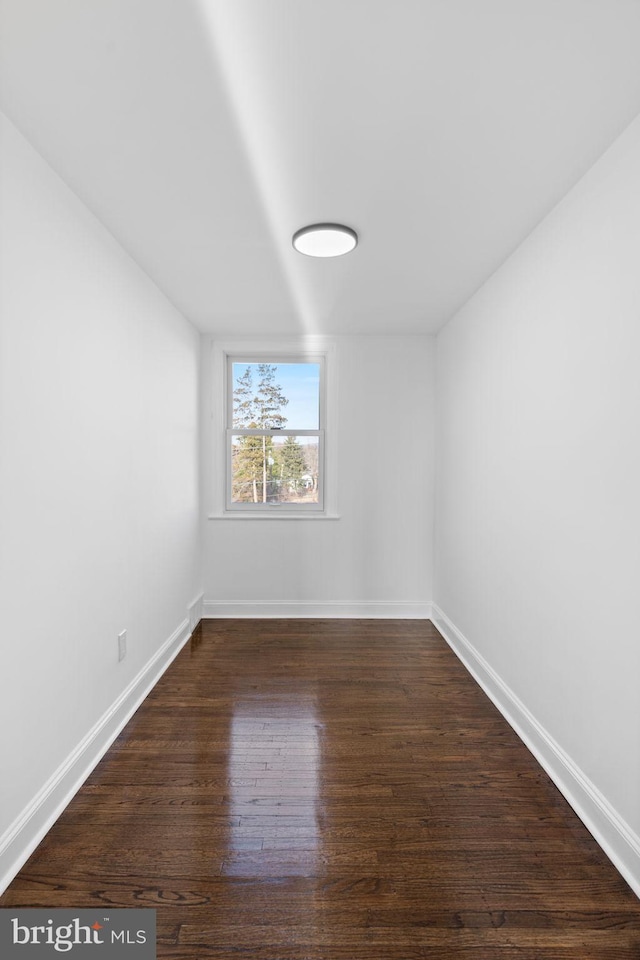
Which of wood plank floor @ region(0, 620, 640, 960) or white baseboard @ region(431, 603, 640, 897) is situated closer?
wood plank floor @ region(0, 620, 640, 960)

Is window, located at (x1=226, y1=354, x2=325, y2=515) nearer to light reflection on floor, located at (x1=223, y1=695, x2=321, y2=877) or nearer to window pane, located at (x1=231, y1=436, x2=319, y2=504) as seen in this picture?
window pane, located at (x1=231, y1=436, x2=319, y2=504)

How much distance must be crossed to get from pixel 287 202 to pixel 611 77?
3.98 feet

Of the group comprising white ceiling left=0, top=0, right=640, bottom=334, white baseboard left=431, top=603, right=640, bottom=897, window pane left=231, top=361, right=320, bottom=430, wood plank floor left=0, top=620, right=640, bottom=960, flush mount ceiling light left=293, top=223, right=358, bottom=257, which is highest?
white ceiling left=0, top=0, right=640, bottom=334

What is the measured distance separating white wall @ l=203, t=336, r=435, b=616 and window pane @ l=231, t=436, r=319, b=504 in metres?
0.21

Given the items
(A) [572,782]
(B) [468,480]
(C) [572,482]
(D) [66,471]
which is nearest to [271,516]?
(B) [468,480]

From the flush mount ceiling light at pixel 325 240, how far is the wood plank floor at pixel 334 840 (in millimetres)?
2421

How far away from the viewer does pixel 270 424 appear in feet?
14.0

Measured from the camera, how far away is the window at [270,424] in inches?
168

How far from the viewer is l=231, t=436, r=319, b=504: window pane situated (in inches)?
169

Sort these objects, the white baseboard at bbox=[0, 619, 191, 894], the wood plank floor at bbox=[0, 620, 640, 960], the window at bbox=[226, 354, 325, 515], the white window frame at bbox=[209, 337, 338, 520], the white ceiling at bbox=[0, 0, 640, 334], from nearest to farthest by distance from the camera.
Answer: the white ceiling at bbox=[0, 0, 640, 334] → the wood plank floor at bbox=[0, 620, 640, 960] → the white baseboard at bbox=[0, 619, 191, 894] → the white window frame at bbox=[209, 337, 338, 520] → the window at bbox=[226, 354, 325, 515]

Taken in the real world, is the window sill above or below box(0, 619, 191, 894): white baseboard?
above

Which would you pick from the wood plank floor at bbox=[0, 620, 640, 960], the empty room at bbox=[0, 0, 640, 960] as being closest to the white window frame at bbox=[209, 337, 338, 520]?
the empty room at bbox=[0, 0, 640, 960]

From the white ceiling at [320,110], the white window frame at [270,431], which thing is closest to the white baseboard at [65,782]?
the white window frame at [270,431]

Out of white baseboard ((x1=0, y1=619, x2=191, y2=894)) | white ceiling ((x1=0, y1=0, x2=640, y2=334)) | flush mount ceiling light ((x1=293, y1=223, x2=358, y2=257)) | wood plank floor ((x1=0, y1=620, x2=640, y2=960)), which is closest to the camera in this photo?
white ceiling ((x1=0, y1=0, x2=640, y2=334))
